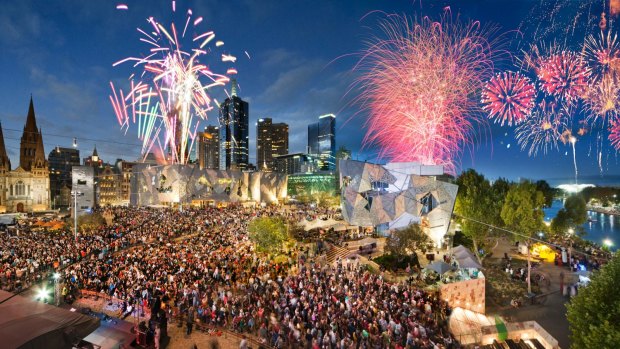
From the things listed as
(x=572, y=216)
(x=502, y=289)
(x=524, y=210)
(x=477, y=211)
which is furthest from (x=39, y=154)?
(x=572, y=216)

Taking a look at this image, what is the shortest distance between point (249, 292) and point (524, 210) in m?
19.2

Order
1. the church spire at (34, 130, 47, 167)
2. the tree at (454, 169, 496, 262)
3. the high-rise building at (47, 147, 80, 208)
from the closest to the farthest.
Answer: the tree at (454, 169, 496, 262)
the church spire at (34, 130, 47, 167)
the high-rise building at (47, 147, 80, 208)

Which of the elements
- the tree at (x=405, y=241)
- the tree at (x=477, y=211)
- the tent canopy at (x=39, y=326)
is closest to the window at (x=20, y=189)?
the tent canopy at (x=39, y=326)

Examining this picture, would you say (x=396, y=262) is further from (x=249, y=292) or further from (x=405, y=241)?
(x=249, y=292)

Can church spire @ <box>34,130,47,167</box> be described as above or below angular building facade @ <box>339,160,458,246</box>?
above

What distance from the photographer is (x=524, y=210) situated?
19.9m

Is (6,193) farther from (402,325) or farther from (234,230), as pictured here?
(402,325)

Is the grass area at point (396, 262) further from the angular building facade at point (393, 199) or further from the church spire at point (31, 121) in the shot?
the church spire at point (31, 121)

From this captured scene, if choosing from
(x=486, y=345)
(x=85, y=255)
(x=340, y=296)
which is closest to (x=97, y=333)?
(x=340, y=296)

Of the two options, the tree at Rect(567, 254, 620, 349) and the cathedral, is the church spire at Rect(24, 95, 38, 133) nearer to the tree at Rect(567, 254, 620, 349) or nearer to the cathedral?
the cathedral

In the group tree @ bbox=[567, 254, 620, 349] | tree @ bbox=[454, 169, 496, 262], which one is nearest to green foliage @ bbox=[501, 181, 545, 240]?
tree @ bbox=[454, 169, 496, 262]

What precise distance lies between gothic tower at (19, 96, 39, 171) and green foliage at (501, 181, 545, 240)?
10170 centimetres

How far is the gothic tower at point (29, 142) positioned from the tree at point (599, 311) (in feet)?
339

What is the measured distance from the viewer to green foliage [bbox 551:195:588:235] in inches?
1046
